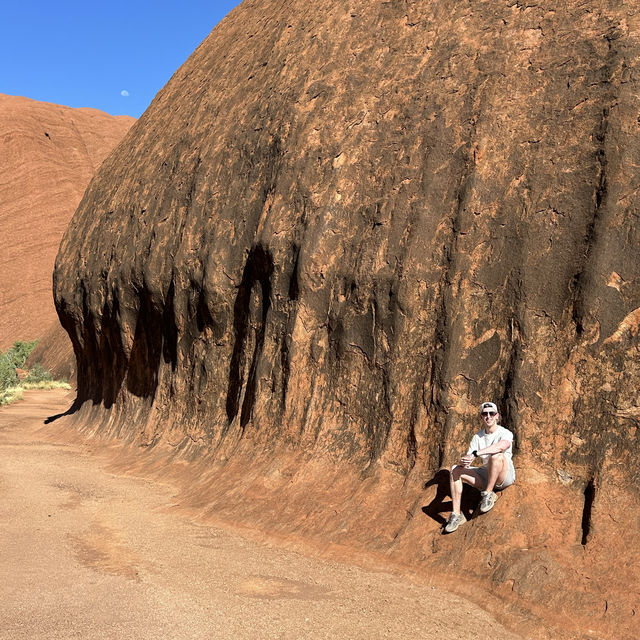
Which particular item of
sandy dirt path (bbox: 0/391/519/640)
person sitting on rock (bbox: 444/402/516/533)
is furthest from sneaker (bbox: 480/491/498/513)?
sandy dirt path (bbox: 0/391/519/640)

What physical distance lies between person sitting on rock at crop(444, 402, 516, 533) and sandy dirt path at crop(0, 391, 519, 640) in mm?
710

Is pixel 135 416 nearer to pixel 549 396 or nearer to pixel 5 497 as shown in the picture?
pixel 5 497

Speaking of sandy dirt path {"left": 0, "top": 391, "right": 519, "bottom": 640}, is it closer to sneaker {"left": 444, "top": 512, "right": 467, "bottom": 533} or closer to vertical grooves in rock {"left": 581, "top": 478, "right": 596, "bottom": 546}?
sneaker {"left": 444, "top": 512, "right": 467, "bottom": 533}

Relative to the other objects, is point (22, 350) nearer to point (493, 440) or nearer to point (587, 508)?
point (493, 440)

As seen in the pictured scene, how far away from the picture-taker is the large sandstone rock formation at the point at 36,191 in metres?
35.9

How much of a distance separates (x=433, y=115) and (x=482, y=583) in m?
4.38

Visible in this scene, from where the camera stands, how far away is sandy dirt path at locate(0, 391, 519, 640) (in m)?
4.19

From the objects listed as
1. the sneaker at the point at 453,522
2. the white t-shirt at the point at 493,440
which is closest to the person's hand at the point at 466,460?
the white t-shirt at the point at 493,440

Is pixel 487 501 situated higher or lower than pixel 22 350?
higher

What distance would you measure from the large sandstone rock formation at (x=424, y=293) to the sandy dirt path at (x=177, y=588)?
50 cm

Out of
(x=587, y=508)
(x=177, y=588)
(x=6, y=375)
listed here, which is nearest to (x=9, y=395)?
(x=6, y=375)

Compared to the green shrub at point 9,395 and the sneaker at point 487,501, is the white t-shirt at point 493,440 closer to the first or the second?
the sneaker at point 487,501

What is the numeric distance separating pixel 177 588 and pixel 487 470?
2.33 m

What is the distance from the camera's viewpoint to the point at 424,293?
21.3 feet
